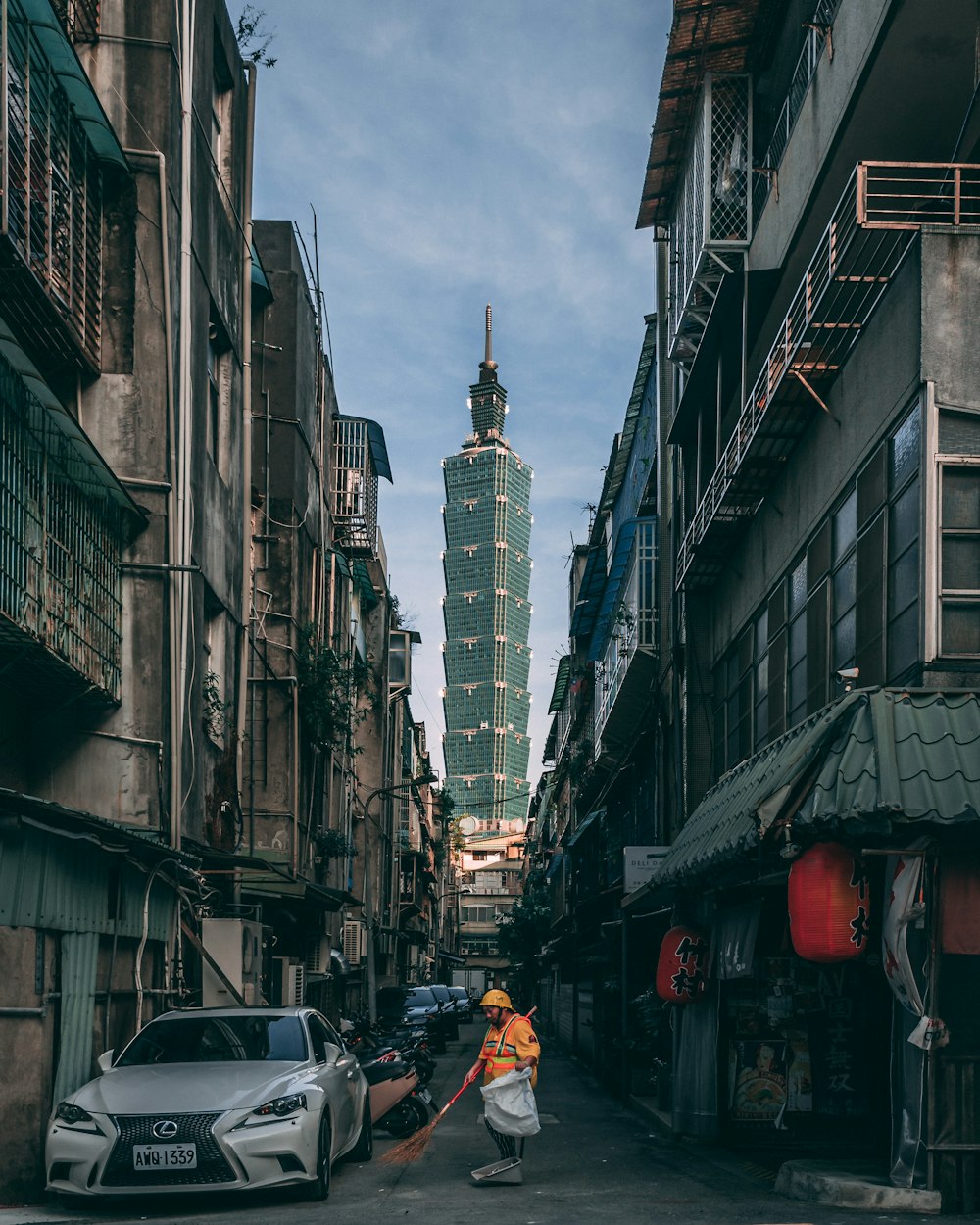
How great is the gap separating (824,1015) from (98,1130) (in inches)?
331

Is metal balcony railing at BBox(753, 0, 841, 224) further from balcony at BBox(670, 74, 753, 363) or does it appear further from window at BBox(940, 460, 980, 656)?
window at BBox(940, 460, 980, 656)

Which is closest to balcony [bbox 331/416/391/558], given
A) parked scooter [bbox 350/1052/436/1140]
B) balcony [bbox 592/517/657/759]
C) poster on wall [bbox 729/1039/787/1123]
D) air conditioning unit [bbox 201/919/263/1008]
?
balcony [bbox 592/517/657/759]

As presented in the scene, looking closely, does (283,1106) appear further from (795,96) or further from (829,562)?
(795,96)

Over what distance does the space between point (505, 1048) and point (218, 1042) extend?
2.57 m

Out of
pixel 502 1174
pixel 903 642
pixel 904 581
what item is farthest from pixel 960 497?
pixel 502 1174

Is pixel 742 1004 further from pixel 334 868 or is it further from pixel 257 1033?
pixel 334 868

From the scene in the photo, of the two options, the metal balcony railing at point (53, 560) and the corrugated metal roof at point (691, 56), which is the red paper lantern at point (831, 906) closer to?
the metal balcony railing at point (53, 560)

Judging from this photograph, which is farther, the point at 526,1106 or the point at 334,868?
the point at 334,868

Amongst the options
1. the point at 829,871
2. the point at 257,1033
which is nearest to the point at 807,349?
the point at 829,871

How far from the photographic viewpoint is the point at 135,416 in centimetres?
1734

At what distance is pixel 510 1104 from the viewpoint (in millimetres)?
13195

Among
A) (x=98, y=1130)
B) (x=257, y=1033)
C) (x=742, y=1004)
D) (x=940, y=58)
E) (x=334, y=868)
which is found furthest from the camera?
(x=334, y=868)

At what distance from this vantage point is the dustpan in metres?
12.8

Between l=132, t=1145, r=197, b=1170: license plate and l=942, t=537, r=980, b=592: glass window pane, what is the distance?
22.9ft
